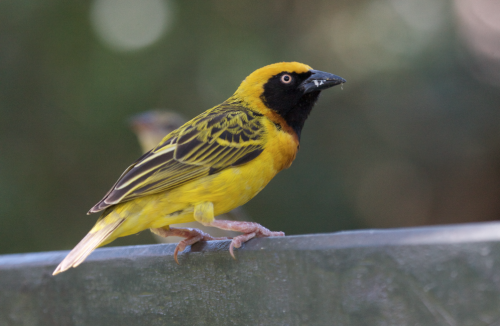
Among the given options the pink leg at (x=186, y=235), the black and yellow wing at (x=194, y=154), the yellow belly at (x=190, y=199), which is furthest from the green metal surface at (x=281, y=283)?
the black and yellow wing at (x=194, y=154)

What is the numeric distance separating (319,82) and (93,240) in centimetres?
170

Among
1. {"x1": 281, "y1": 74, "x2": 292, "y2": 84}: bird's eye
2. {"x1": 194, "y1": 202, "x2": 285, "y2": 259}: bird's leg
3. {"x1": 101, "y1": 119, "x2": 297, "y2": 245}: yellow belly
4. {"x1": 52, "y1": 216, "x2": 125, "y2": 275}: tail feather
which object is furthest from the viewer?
{"x1": 281, "y1": 74, "x2": 292, "y2": 84}: bird's eye

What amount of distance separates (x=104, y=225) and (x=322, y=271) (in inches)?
56.3

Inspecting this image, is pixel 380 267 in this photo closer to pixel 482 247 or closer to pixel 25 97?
pixel 482 247

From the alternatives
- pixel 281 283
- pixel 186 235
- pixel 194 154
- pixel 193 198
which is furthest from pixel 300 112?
pixel 281 283

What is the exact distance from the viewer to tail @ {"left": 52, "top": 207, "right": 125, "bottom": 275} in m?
2.25

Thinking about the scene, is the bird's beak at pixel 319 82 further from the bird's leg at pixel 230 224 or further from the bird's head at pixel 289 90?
the bird's leg at pixel 230 224

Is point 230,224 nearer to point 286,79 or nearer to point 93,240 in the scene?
point 93,240

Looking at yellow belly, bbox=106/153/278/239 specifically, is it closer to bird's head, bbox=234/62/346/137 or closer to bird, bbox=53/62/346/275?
bird, bbox=53/62/346/275

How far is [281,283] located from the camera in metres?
1.76

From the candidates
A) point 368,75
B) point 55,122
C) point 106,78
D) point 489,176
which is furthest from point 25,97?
point 489,176

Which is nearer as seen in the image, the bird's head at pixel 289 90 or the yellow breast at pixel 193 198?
Answer: the yellow breast at pixel 193 198

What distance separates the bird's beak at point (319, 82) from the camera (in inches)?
129

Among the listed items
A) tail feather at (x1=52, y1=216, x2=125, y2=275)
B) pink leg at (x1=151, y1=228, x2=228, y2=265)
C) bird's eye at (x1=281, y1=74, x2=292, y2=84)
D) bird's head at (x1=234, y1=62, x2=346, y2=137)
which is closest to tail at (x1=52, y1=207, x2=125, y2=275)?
tail feather at (x1=52, y1=216, x2=125, y2=275)
